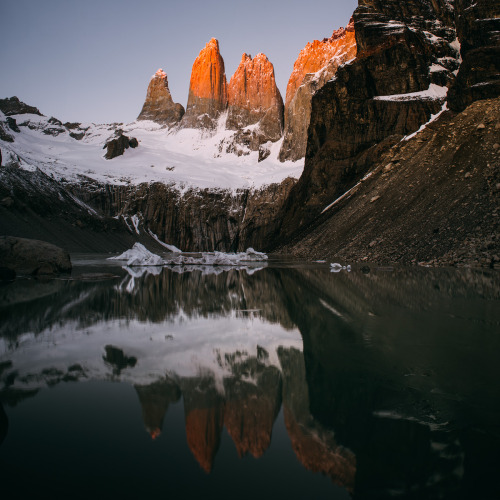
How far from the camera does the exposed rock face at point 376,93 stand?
190 feet

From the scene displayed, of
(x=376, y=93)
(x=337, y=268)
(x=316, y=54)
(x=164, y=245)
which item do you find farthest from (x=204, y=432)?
(x=316, y=54)

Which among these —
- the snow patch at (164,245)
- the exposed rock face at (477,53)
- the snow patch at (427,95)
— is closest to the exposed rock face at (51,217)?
the snow patch at (164,245)

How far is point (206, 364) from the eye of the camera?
5391 mm

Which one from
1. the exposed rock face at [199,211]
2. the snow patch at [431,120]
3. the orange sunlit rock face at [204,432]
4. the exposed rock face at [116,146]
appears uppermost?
the exposed rock face at [116,146]

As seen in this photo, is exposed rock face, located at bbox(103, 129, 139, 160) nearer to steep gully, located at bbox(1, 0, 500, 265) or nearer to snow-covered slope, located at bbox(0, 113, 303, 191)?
snow-covered slope, located at bbox(0, 113, 303, 191)

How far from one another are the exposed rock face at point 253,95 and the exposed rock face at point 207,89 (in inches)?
212

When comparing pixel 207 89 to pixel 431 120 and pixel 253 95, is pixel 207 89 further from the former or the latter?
pixel 431 120

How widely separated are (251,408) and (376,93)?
66.6 metres

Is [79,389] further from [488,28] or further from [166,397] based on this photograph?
[488,28]

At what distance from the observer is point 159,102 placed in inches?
6378

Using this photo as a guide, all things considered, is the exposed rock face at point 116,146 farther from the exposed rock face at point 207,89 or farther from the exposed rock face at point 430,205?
the exposed rock face at point 430,205

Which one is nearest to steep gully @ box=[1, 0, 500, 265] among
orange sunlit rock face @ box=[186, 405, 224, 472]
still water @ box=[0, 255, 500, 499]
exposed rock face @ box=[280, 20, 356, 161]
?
exposed rock face @ box=[280, 20, 356, 161]

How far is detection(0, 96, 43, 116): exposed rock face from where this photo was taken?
152 m

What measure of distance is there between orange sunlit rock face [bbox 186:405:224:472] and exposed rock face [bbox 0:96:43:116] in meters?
179
